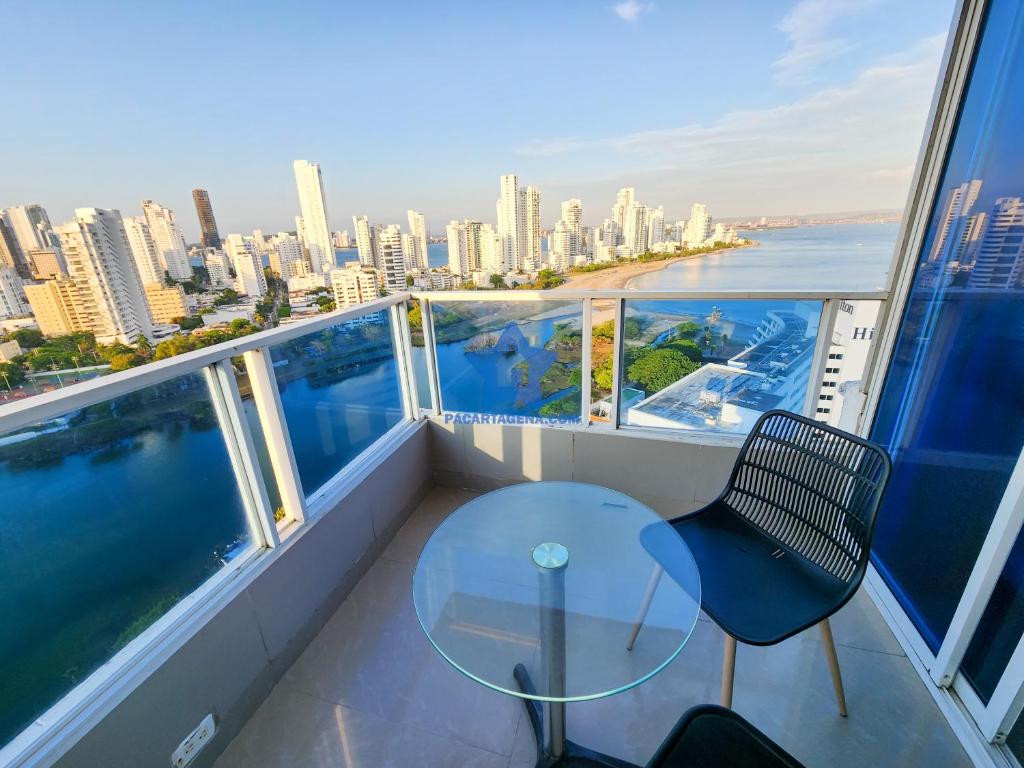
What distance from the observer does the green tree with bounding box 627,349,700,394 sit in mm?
2051

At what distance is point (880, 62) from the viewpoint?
2.05m

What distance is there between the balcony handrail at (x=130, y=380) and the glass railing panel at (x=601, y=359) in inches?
54.5

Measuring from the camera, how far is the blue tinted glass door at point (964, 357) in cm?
116

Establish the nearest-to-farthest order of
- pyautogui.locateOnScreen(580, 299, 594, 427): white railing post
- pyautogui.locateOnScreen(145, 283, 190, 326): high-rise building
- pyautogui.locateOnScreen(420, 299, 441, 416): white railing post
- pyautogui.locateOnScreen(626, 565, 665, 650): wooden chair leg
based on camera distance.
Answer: pyautogui.locateOnScreen(626, 565, 665, 650): wooden chair leg
pyautogui.locateOnScreen(145, 283, 190, 326): high-rise building
pyautogui.locateOnScreen(580, 299, 594, 427): white railing post
pyautogui.locateOnScreen(420, 299, 441, 416): white railing post

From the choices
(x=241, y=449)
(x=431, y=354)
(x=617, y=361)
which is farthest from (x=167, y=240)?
(x=617, y=361)

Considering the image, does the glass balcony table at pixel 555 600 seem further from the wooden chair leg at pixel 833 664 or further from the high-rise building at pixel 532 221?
the high-rise building at pixel 532 221

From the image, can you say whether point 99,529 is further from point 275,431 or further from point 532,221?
point 532,221

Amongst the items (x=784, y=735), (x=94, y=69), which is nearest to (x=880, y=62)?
(x=784, y=735)

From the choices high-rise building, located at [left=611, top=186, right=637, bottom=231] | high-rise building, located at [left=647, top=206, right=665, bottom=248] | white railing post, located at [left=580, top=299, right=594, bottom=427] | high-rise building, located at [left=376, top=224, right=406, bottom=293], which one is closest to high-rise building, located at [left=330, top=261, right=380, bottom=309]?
high-rise building, located at [left=376, top=224, right=406, bottom=293]

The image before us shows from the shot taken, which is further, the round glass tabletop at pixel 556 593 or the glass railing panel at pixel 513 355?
→ the glass railing panel at pixel 513 355

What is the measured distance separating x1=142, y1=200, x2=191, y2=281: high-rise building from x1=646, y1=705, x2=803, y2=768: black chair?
3489 millimetres

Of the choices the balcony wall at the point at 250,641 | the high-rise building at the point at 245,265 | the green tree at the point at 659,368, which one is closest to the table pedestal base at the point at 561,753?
the balcony wall at the point at 250,641

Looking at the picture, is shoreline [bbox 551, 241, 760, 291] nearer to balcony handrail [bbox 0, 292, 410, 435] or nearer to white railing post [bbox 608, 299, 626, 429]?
white railing post [bbox 608, 299, 626, 429]

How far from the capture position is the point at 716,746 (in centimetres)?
78
